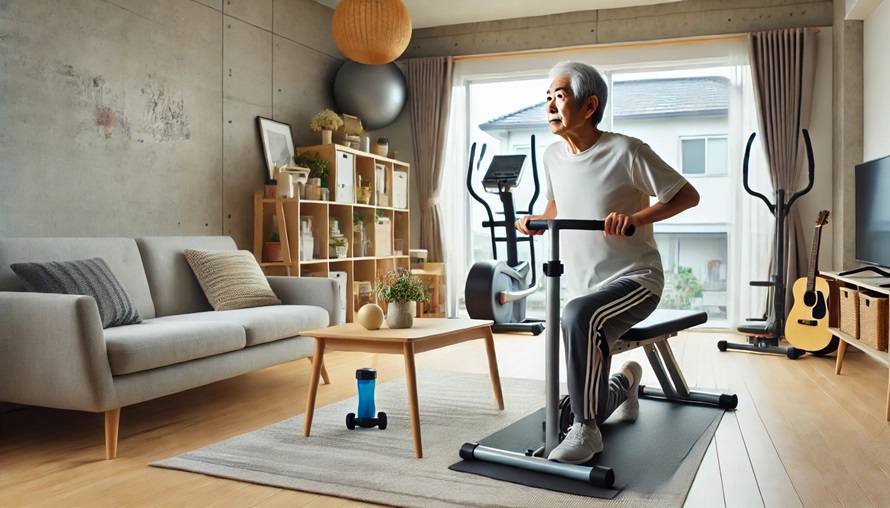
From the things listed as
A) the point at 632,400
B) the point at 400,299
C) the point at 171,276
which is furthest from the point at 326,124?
the point at 632,400

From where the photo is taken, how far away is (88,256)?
3.59 metres

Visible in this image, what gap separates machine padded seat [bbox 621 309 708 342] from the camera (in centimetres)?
273

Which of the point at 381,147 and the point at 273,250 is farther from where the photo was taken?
the point at 381,147

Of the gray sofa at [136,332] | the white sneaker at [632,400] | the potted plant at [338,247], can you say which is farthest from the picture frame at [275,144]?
the white sneaker at [632,400]

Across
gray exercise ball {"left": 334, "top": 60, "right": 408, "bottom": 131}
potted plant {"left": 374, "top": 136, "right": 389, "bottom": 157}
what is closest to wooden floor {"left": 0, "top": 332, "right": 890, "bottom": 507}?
potted plant {"left": 374, "top": 136, "right": 389, "bottom": 157}

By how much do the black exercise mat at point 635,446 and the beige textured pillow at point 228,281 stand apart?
1.76 m

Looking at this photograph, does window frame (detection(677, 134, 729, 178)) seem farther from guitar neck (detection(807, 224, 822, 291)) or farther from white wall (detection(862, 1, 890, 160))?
guitar neck (detection(807, 224, 822, 291))

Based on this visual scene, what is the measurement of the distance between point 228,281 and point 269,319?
0.58 meters

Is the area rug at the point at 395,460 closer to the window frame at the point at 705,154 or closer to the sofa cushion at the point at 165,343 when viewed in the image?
the sofa cushion at the point at 165,343

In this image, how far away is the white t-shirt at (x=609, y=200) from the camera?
2588 millimetres

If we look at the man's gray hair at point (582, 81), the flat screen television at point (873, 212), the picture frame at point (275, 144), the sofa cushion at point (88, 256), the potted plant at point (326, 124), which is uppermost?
the potted plant at point (326, 124)

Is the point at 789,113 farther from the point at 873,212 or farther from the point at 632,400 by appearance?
the point at 632,400

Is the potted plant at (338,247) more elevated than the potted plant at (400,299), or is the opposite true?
the potted plant at (338,247)

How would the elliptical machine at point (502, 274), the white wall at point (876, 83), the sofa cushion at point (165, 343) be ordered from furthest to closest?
the elliptical machine at point (502, 274), the white wall at point (876, 83), the sofa cushion at point (165, 343)
